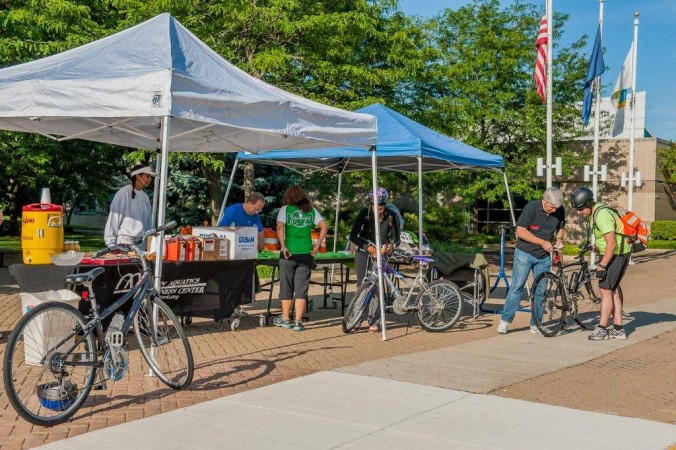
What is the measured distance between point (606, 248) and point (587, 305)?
216 cm

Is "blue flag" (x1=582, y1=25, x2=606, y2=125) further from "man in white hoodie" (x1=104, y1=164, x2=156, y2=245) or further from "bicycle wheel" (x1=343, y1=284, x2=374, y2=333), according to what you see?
"man in white hoodie" (x1=104, y1=164, x2=156, y2=245)

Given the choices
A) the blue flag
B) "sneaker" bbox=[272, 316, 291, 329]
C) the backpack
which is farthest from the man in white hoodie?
the blue flag

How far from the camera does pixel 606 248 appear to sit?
10.2 metres

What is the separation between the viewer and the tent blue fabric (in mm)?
12305

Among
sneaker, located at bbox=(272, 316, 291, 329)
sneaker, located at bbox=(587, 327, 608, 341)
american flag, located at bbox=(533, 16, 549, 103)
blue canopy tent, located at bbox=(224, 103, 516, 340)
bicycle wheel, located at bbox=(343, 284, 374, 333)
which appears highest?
american flag, located at bbox=(533, 16, 549, 103)

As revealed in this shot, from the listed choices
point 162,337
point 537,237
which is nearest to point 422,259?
point 537,237

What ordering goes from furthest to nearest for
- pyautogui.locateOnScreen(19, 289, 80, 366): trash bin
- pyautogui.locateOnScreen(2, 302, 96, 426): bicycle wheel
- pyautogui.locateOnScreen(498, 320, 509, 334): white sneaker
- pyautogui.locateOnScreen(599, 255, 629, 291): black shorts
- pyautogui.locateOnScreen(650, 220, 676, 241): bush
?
pyautogui.locateOnScreen(650, 220, 676, 241): bush → pyautogui.locateOnScreen(498, 320, 509, 334): white sneaker → pyautogui.locateOnScreen(599, 255, 629, 291): black shorts → pyautogui.locateOnScreen(19, 289, 80, 366): trash bin → pyautogui.locateOnScreen(2, 302, 96, 426): bicycle wheel

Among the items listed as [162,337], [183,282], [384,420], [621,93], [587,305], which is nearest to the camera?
[384,420]

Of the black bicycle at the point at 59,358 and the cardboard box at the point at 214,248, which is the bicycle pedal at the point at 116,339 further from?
the cardboard box at the point at 214,248

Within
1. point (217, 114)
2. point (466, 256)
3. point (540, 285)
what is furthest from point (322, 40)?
point (217, 114)

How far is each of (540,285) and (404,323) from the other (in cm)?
219

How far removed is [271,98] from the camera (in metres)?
8.52

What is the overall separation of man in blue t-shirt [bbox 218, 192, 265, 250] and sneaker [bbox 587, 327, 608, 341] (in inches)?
184

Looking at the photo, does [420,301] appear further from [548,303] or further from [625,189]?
[625,189]
